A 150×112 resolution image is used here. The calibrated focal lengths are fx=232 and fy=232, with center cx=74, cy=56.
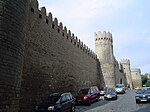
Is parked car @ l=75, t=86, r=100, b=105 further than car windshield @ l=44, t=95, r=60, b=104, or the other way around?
parked car @ l=75, t=86, r=100, b=105

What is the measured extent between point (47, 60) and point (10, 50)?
26.1ft

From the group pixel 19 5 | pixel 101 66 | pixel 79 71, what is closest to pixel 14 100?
pixel 19 5

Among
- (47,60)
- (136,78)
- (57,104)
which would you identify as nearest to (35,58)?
(47,60)

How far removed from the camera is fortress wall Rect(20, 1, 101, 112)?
1310 cm

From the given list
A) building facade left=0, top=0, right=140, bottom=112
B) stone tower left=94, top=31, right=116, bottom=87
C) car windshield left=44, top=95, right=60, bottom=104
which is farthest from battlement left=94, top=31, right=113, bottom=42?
car windshield left=44, top=95, right=60, bottom=104

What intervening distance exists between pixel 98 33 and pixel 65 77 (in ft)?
82.0

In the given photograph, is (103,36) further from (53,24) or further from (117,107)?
(117,107)

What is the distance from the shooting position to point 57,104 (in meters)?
10.9

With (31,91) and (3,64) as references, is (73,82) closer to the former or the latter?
(31,91)

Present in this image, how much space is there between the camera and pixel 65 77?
19406mm

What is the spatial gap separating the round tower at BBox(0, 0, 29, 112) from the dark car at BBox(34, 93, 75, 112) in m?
2.50

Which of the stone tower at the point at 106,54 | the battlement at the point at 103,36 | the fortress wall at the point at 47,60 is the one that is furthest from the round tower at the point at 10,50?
the battlement at the point at 103,36

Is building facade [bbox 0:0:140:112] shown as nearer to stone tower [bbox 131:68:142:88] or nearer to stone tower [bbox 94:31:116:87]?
stone tower [bbox 94:31:116:87]

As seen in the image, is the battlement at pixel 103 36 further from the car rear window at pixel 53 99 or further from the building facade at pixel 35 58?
the car rear window at pixel 53 99
